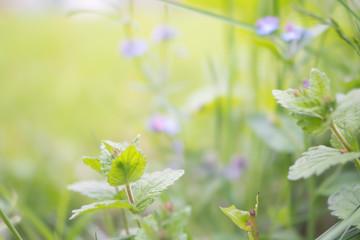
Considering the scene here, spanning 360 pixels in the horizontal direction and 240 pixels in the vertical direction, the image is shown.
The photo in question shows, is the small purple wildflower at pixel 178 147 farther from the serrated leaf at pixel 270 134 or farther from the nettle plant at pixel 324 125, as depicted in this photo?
the nettle plant at pixel 324 125

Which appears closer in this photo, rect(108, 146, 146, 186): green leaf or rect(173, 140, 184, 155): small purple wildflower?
rect(108, 146, 146, 186): green leaf

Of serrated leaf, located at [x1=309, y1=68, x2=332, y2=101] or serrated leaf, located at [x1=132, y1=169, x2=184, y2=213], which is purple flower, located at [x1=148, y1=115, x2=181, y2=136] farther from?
serrated leaf, located at [x1=309, y1=68, x2=332, y2=101]

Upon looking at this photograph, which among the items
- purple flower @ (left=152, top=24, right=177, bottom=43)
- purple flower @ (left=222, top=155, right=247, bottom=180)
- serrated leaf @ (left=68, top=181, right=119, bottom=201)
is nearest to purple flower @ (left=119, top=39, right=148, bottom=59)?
purple flower @ (left=152, top=24, right=177, bottom=43)

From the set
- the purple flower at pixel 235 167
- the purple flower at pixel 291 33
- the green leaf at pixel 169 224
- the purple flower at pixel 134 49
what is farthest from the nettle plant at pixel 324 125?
the purple flower at pixel 134 49

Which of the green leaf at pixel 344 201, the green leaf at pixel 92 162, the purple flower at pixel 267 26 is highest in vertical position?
the purple flower at pixel 267 26

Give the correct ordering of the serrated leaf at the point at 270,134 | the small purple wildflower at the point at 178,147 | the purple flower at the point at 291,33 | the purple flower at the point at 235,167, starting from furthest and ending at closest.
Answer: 1. the small purple wildflower at the point at 178,147
2. the purple flower at the point at 235,167
3. the serrated leaf at the point at 270,134
4. the purple flower at the point at 291,33

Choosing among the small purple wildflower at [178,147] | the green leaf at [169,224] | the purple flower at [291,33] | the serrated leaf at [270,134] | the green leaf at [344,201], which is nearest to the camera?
the green leaf at [169,224]

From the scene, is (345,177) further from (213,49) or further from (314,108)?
(213,49)

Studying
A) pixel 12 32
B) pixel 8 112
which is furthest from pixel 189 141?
pixel 12 32

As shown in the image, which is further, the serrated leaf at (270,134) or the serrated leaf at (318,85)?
the serrated leaf at (270,134)
